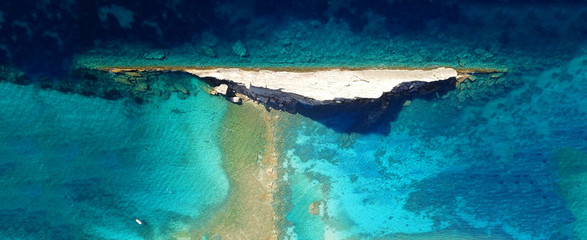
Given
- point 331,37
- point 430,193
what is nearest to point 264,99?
point 331,37

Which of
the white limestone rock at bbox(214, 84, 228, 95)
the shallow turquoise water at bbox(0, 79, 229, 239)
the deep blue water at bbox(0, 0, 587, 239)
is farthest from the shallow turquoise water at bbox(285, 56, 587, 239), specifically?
the shallow turquoise water at bbox(0, 79, 229, 239)

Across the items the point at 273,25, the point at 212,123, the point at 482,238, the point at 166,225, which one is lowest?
the point at 166,225

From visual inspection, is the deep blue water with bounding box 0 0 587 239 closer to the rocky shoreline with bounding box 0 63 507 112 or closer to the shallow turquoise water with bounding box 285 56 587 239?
the shallow turquoise water with bounding box 285 56 587 239

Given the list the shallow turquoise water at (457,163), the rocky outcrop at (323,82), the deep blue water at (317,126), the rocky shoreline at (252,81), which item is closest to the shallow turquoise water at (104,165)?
the deep blue water at (317,126)

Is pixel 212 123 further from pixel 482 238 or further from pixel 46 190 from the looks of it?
pixel 482 238

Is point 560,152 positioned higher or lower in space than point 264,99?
higher

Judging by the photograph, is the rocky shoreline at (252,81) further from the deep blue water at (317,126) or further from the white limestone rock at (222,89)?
the deep blue water at (317,126)
